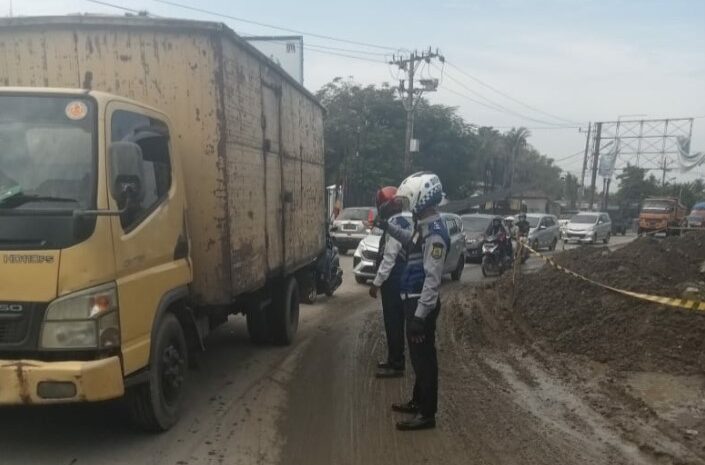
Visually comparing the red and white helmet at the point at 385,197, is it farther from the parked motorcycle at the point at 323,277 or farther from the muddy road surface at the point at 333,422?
the parked motorcycle at the point at 323,277

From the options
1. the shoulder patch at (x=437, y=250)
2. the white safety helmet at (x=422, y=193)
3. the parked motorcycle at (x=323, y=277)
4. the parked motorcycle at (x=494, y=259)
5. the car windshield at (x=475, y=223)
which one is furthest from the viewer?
the car windshield at (x=475, y=223)

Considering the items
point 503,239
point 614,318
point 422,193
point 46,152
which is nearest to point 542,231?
point 503,239

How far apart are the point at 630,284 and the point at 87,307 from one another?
9090mm

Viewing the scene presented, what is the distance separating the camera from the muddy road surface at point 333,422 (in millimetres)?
4656

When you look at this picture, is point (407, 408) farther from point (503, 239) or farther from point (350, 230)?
point (350, 230)

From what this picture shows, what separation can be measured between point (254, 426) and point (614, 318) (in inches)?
213

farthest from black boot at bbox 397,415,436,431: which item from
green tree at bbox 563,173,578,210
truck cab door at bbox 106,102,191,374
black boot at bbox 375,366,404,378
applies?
green tree at bbox 563,173,578,210

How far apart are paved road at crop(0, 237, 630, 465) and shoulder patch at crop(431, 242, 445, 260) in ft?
4.53

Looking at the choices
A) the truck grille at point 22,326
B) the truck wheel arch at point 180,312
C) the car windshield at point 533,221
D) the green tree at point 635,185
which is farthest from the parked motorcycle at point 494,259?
the green tree at point 635,185

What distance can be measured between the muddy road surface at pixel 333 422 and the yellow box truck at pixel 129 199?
48 centimetres

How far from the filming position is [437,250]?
5156 mm

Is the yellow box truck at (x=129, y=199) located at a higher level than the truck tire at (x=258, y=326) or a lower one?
higher

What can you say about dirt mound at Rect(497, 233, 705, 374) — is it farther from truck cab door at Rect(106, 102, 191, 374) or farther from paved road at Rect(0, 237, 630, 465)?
truck cab door at Rect(106, 102, 191, 374)

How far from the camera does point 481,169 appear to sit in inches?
2061
